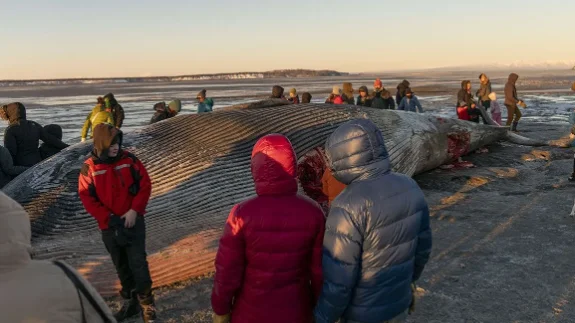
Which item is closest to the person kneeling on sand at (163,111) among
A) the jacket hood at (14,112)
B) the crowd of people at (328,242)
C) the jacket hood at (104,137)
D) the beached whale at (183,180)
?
the beached whale at (183,180)

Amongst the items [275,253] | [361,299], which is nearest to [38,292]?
[275,253]

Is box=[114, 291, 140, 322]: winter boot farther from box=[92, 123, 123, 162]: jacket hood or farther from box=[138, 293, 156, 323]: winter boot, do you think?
box=[92, 123, 123, 162]: jacket hood

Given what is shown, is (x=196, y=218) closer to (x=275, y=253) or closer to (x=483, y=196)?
(x=275, y=253)

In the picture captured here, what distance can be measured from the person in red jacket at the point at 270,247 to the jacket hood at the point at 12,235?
107 cm

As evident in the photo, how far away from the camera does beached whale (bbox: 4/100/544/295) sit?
5082 millimetres

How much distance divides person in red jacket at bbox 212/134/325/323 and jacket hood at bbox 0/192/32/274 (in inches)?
42.2

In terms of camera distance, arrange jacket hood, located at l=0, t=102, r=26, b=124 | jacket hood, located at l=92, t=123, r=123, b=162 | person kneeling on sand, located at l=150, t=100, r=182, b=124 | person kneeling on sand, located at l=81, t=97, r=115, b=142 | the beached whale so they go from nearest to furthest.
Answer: jacket hood, located at l=92, t=123, r=123, b=162, the beached whale, jacket hood, located at l=0, t=102, r=26, b=124, person kneeling on sand, located at l=150, t=100, r=182, b=124, person kneeling on sand, located at l=81, t=97, r=115, b=142

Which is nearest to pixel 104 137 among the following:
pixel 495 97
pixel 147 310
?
pixel 147 310

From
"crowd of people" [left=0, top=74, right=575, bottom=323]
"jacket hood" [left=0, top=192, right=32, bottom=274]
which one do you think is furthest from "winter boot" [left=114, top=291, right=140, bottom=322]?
"jacket hood" [left=0, top=192, right=32, bottom=274]

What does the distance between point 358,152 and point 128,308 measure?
297cm

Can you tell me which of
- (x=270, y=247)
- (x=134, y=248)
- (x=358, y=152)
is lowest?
(x=134, y=248)

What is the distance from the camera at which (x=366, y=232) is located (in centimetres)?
256

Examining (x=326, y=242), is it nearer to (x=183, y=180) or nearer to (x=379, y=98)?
(x=183, y=180)

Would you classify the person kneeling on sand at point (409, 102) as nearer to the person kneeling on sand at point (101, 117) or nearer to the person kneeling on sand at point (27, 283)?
the person kneeling on sand at point (101, 117)
